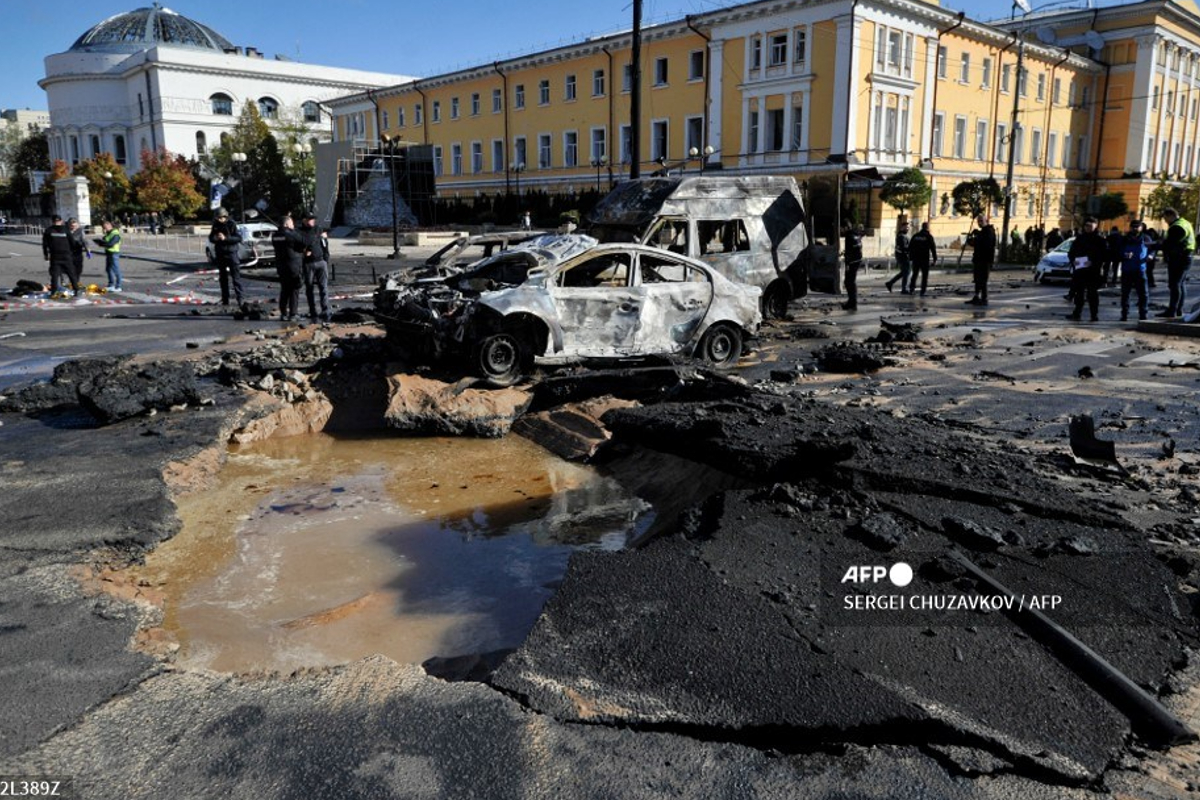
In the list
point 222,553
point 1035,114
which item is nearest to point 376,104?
point 1035,114

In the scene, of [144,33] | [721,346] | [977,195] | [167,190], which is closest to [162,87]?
[144,33]

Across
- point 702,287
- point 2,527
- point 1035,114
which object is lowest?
point 2,527

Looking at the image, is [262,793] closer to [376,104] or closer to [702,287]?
[702,287]

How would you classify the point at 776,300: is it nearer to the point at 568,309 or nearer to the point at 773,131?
the point at 568,309

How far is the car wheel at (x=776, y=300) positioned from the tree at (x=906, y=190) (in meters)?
21.7

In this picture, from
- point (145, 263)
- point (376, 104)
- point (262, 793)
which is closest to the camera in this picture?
point (262, 793)

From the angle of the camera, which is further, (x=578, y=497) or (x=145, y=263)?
(x=145, y=263)

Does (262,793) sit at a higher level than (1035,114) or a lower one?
lower

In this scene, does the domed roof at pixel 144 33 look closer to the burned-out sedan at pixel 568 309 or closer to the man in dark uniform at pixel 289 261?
the man in dark uniform at pixel 289 261

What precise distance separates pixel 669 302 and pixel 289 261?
24.8ft

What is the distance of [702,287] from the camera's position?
1063 centimetres

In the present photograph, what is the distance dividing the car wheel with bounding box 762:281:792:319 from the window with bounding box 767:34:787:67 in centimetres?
3071

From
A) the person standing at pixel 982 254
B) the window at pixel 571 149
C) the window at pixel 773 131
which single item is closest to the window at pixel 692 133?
the window at pixel 773 131

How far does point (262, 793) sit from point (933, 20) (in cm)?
4932
